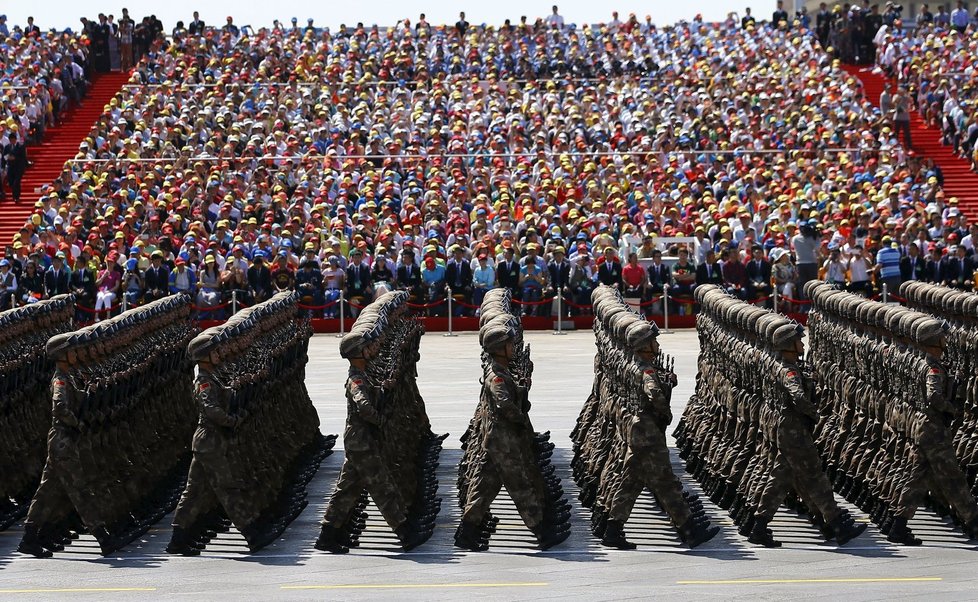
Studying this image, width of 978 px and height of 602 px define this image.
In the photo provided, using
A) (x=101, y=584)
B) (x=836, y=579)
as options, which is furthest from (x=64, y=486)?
(x=836, y=579)

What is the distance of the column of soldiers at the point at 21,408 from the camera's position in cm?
1290

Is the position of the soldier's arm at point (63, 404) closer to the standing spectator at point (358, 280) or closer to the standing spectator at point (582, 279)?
the standing spectator at point (358, 280)

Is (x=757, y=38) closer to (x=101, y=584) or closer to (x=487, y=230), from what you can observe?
(x=487, y=230)

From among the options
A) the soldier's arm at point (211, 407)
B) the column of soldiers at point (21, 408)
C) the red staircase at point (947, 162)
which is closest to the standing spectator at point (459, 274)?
the red staircase at point (947, 162)

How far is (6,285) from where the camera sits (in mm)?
26672

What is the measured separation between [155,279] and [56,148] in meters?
12.4

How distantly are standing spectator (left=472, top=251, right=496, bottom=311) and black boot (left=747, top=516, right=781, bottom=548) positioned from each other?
15609mm

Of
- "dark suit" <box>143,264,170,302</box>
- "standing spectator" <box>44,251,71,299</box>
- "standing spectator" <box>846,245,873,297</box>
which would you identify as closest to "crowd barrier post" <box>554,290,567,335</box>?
"standing spectator" <box>846,245,873,297</box>

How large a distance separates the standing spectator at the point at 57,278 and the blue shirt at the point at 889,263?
41.9ft

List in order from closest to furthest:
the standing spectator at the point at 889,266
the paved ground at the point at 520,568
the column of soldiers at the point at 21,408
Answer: the paved ground at the point at 520,568 → the column of soldiers at the point at 21,408 → the standing spectator at the point at 889,266

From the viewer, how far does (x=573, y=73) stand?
40469 millimetres

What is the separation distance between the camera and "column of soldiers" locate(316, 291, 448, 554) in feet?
36.8

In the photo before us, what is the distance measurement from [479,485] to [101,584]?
8.32 feet

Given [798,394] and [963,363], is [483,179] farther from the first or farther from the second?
[798,394]
